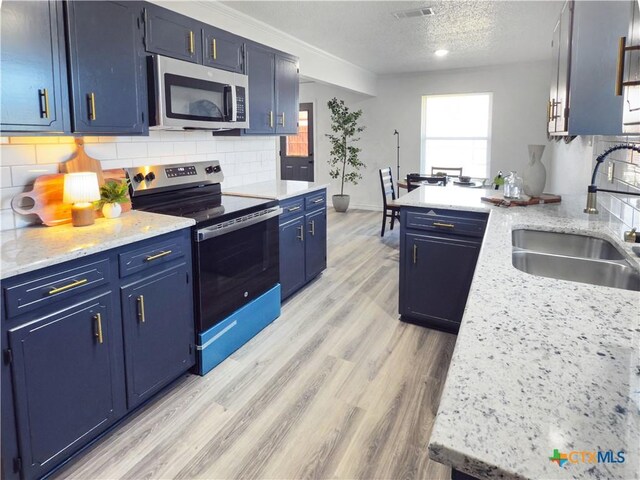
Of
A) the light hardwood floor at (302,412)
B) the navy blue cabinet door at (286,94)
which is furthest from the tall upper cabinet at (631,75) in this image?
the navy blue cabinet door at (286,94)

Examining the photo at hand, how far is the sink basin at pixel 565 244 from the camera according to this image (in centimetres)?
205

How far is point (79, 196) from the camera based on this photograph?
81.1 inches

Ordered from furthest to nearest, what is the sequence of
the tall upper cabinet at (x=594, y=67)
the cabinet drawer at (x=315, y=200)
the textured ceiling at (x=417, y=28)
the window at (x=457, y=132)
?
the window at (x=457, y=132) → the cabinet drawer at (x=315, y=200) → the textured ceiling at (x=417, y=28) → the tall upper cabinet at (x=594, y=67)

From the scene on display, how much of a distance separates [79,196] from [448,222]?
2.23 metres

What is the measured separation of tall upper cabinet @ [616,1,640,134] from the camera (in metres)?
1.09

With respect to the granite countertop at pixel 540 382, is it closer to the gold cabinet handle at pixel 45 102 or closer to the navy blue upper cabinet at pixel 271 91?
the gold cabinet handle at pixel 45 102

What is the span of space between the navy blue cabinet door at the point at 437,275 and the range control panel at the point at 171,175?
5.15 ft

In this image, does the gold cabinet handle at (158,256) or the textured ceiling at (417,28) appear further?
the textured ceiling at (417,28)

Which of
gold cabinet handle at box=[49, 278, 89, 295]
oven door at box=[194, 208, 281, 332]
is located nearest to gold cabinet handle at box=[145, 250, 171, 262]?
oven door at box=[194, 208, 281, 332]

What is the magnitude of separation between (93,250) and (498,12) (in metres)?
3.92

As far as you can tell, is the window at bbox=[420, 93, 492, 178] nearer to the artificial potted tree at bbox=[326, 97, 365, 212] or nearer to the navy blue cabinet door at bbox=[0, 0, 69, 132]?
the artificial potted tree at bbox=[326, 97, 365, 212]

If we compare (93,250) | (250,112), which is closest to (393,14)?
(250,112)

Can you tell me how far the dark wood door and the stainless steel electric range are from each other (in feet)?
16.7

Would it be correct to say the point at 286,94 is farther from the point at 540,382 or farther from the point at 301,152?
the point at 301,152
